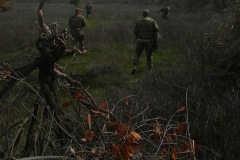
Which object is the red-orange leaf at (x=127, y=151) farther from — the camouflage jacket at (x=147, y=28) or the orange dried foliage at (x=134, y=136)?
the camouflage jacket at (x=147, y=28)

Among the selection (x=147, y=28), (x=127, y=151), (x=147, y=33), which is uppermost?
(x=127, y=151)

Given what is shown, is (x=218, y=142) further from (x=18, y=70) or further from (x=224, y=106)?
(x=18, y=70)

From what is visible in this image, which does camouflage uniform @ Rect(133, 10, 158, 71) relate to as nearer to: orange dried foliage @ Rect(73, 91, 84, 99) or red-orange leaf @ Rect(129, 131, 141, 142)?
orange dried foliage @ Rect(73, 91, 84, 99)

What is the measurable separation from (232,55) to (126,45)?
9674 millimetres

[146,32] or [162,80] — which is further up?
[162,80]

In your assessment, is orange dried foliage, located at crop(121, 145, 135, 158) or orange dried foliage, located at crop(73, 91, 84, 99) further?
orange dried foliage, located at crop(73, 91, 84, 99)

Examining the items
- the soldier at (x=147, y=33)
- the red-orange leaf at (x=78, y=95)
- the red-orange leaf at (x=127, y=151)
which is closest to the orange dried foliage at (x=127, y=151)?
the red-orange leaf at (x=127, y=151)

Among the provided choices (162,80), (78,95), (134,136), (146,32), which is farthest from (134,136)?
(146,32)

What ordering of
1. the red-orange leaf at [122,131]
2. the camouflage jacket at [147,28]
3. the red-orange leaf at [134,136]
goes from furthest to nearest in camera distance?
the camouflage jacket at [147,28]
the red-orange leaf at [122,131]
the red-orange leaf at [134,136]

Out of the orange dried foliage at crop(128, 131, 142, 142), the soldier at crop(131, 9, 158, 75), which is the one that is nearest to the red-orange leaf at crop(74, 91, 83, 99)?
the orange dried foliage at crop(128, 131, 142, 142)

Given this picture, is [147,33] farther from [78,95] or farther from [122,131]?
[122,131]

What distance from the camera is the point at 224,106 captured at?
6.41 metres

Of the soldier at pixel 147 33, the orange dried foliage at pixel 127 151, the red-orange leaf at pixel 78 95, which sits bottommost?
the soldier at pixel 147 33

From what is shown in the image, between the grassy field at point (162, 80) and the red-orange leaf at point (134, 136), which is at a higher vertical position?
the red-orange leaf at point (134, 136)
